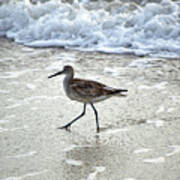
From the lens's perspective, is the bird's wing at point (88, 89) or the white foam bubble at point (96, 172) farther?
the bird's wing at point (88, 89)

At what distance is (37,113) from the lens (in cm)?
608

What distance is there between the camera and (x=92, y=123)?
585cm

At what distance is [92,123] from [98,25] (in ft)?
14.0

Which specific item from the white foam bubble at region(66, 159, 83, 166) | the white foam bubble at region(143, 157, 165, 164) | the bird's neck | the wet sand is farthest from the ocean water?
the white foam bubble at region(66, 159, 83, 166)

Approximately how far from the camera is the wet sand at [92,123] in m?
4.70

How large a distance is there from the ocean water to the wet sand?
2.13ft

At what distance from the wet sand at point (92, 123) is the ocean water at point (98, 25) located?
0.65 metres

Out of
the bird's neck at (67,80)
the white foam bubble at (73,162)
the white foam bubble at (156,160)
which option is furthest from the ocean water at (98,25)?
the white foam bubble at (73,162)

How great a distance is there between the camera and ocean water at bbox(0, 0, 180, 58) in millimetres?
8930

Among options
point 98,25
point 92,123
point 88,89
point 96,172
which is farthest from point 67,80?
point 98,25

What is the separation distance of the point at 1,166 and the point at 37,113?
145 cm

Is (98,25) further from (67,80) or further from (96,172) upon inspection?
(96,172)

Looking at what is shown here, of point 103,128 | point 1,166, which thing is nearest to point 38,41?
point 103,128

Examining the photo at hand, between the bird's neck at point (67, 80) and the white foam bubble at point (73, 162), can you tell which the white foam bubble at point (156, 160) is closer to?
the white foam bubble at point (73, 162)
